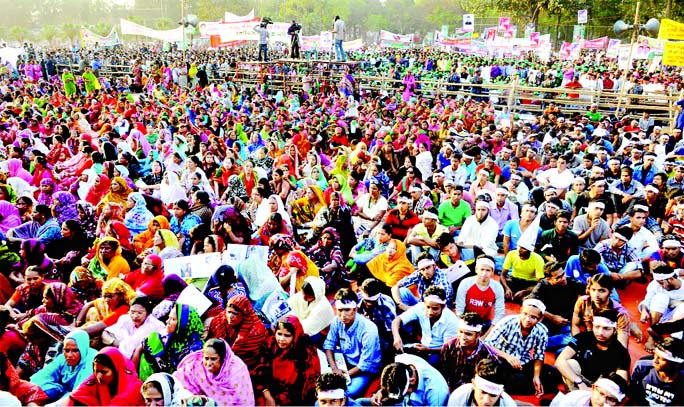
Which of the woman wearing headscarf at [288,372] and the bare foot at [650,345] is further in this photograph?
the bare foot at [650,345]

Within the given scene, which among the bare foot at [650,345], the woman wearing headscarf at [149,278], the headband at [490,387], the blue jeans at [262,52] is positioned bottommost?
the bare foot at [650,345]

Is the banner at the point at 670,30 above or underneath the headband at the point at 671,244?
above

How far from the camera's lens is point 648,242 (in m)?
5.11

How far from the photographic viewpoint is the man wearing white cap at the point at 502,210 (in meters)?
5.84

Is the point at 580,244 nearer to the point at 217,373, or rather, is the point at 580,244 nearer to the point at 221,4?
the point at 217,373

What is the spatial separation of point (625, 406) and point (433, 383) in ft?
3.24

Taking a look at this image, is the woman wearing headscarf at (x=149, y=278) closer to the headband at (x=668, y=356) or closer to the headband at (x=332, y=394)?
the headband at (x=332, y=394)

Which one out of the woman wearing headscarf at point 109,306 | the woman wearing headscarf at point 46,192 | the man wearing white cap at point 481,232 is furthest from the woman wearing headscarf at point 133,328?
the woman wearing headscarf at point 46,192

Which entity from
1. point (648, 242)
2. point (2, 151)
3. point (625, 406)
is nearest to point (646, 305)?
point (648, 242)

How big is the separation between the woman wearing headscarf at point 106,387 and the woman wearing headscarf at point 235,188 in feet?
13.3

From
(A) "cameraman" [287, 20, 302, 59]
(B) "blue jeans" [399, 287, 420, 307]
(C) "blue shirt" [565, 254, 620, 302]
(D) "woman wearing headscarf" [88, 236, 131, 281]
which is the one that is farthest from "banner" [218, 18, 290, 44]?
(C) "blue shirt" [565, 254, 620, 302]

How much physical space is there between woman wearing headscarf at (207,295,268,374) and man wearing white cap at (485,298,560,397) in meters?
1.52

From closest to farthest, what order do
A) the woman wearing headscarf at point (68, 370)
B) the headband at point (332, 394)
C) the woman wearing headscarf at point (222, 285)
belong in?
the headband at point (332, 394) → the woman wearing headscarf at point (68, 370) → the woman wearing headscarf at point (222, 285)

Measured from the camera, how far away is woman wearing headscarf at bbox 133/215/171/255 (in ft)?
16.6
